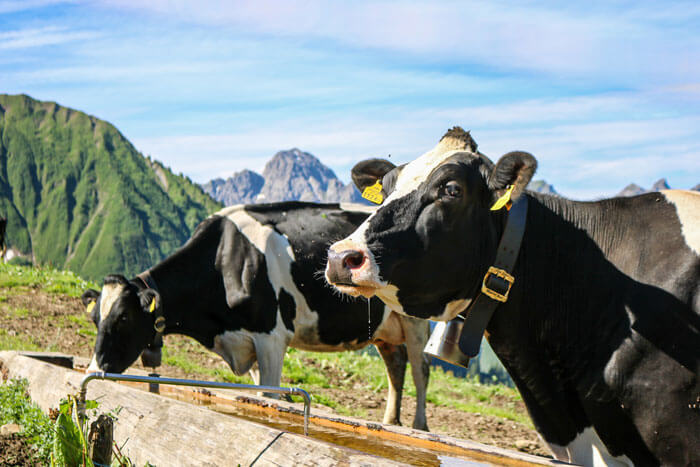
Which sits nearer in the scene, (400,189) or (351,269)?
(351,269)

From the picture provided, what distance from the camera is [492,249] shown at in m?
3.58

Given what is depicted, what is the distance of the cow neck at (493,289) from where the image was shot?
3449mm

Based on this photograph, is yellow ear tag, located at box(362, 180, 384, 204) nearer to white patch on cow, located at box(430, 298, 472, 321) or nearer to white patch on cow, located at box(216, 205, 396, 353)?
white patch on cow, located at box(430, 298, 472, 321)

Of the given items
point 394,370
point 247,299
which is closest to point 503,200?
point 247,299

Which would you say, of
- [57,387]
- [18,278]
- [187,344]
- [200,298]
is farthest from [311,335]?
[18,278]

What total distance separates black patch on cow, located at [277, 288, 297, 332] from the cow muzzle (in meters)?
4.58

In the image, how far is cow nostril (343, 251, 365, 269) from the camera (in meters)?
3.25

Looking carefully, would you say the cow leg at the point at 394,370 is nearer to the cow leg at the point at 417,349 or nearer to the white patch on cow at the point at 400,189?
the cow leg at the point at 417,349

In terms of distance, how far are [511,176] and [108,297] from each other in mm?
5508

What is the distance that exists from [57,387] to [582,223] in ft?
16.4

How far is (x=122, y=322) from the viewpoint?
25.4 ft

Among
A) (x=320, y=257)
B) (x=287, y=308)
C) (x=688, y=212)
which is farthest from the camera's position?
(x=320, y=257)

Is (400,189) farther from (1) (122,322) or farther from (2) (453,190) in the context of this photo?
(1) (122,322)

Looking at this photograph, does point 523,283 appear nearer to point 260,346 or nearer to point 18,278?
point 260,346
